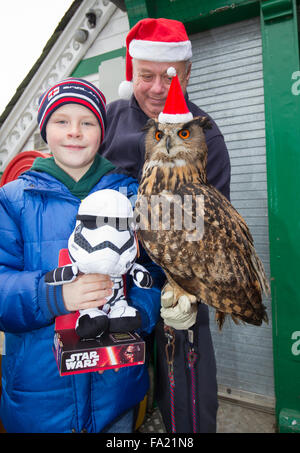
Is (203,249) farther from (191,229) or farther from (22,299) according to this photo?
(22,299)

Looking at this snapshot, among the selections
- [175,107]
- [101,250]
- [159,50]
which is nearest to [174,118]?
[175,107]

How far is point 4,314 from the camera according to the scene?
82 centimetres

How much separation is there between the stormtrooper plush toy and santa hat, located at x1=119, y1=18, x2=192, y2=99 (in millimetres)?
867

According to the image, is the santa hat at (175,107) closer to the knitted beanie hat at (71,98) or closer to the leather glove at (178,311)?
the knitted beanie hat at (71,98)

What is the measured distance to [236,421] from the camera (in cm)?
211

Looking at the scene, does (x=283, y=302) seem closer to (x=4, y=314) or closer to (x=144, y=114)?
(x=144, y=114)

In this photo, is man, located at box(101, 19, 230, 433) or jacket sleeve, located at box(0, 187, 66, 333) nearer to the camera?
jacket sleeve, located at box(0, 187, 66, 333)

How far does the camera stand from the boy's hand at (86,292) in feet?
2.54

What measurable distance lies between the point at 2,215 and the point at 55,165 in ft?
0.74

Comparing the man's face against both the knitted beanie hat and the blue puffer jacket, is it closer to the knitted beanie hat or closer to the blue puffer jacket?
the knitted beanie hat

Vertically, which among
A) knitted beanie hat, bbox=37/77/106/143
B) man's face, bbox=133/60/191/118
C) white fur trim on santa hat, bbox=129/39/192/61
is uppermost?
white fur trim on santa hat, bbox=129/39/192/61

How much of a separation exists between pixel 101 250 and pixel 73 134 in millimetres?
371

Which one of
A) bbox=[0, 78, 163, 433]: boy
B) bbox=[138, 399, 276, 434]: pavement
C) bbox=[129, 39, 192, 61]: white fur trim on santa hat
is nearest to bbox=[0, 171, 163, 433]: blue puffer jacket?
bbox=[0, 78, 163, 433]: boy

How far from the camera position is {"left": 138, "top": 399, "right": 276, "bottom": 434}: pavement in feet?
6.69
